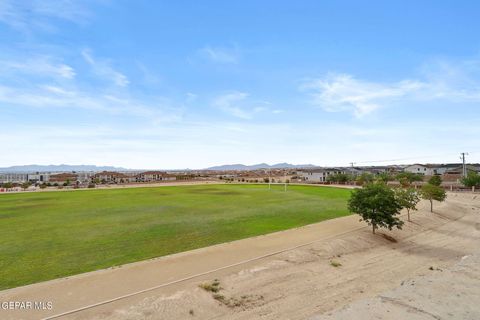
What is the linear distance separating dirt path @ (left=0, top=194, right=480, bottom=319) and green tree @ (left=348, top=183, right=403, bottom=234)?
1440mm

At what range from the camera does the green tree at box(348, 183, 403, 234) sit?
2494 centimetres

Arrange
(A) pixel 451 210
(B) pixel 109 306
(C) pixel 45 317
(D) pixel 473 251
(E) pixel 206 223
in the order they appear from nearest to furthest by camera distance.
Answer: (C) pixel 45 317 < (B) pixel 109 306 < (D) pixel 473 251 < (E) pixel 206 223 < (A) pixel 451 210

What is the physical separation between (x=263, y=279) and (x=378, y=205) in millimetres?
13475

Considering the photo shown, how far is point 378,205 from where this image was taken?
25062 millimetres

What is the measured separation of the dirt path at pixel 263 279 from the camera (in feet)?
41.9

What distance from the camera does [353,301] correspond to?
1439 cm

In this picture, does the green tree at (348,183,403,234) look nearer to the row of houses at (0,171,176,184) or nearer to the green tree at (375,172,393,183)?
the green tree at (375,172,393,183)

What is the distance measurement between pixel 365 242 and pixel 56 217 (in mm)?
29481

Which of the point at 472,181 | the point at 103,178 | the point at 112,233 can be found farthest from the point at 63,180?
the point at 472,181

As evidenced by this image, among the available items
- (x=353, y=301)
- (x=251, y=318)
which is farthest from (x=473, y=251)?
(x=251, y=318)

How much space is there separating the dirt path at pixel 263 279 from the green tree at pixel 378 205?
4.72 ft

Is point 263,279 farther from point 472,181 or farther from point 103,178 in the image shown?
point 103,178

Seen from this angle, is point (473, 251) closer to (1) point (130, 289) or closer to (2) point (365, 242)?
(2) point (365, 242)

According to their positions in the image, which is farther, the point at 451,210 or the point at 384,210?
the point at 451,210
